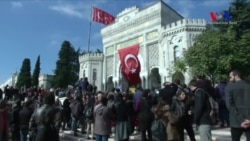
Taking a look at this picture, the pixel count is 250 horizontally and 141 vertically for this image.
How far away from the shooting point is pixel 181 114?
691cm

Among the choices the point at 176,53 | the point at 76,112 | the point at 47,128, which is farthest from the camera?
the point at 176,53

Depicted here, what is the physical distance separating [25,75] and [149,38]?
32439 millimetres

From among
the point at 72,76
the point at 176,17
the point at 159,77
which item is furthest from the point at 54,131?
the point at 72,76

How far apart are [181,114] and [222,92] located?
4932mm

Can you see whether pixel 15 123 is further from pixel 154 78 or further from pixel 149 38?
pixel 149 38

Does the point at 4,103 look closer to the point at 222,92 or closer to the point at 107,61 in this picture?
the point at 222,92

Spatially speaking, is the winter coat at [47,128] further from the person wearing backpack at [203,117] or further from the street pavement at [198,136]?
the street pavement at [198,136]

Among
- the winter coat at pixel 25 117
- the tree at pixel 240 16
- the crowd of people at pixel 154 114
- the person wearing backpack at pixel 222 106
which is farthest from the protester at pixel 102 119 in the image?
the tree at pixel 240 16

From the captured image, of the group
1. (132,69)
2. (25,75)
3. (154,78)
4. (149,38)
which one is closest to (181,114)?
(132,69)

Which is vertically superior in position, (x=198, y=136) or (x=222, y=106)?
(x=222, y=106)

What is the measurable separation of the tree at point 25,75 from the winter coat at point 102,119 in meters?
55.3

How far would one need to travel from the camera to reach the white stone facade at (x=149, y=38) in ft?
118

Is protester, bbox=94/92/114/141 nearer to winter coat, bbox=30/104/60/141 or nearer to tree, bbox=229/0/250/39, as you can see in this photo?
winter coat, bbox=30/104/60/141

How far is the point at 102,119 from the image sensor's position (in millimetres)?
8828
